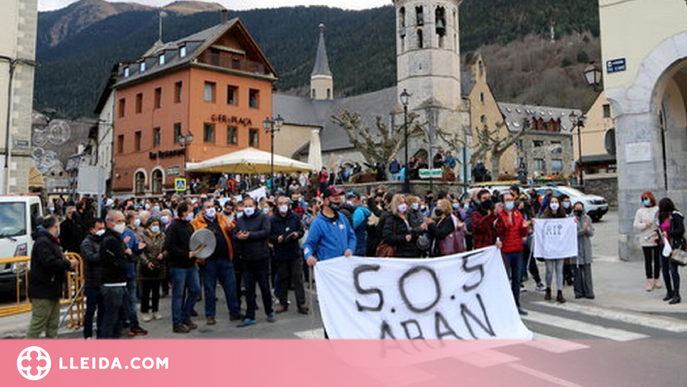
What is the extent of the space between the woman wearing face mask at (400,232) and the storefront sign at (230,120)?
121 ft

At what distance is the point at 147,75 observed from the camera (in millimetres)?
45438

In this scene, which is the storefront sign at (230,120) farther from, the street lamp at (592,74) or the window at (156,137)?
the street lamp at (592,74)

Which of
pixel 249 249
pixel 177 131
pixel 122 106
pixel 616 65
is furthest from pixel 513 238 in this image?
pixel 122 106

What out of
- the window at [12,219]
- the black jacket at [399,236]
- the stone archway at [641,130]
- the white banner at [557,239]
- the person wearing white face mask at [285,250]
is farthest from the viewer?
the stone archway at [641,130]

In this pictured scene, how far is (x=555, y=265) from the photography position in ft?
33.4

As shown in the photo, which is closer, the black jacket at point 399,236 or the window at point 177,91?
the black jacket at point 399,236

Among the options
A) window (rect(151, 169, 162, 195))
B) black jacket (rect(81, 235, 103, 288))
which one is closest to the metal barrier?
black jacket (rect(81, 235, 103, 288))

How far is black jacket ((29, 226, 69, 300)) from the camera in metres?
6.64

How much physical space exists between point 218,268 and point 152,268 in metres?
1.08

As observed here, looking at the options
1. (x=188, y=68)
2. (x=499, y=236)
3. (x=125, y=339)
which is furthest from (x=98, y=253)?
(x=188, y=68)

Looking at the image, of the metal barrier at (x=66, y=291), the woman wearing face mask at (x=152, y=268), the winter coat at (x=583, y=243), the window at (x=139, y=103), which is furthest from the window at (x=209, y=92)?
the winter coat at (x=583, y=243)

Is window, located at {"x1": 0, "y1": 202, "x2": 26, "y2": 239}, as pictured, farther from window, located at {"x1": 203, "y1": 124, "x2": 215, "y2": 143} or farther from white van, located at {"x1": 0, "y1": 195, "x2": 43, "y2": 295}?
window, located at {"x1": 203, "y1": 124, "x2": 215, "y2": 143}

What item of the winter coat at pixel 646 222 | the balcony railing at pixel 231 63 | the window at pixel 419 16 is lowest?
the winter coat at pixel 646 222

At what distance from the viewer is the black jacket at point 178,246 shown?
8.10m
